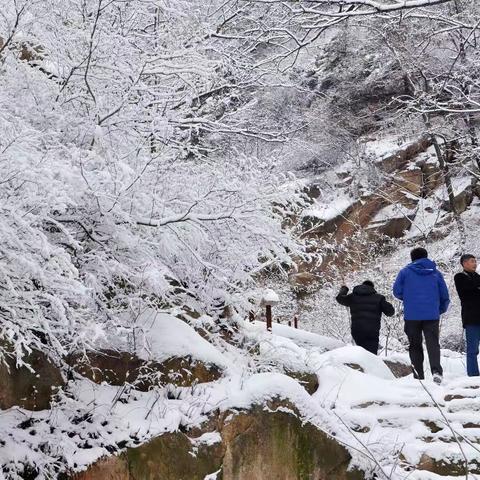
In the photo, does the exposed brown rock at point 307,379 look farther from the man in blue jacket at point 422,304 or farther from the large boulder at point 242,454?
the man in blue jacket at point 422,304

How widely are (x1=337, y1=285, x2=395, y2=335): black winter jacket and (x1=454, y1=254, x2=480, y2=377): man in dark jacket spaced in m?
1.22

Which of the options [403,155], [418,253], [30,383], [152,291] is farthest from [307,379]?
[403,155]

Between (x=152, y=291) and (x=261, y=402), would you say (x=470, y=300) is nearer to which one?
(x=261, y=402)

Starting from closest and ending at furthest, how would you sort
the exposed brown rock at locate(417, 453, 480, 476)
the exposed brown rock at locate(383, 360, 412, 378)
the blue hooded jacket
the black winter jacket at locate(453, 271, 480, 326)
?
the exposed brown rock at locate(417, 453, 480, 476) → the blue hooded jacket → the black winter jacket at locate(453, 271, 480, 326) → the exposed brown rock at locate(383, 360, 412, 378)

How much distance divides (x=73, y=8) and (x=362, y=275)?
45.5ft

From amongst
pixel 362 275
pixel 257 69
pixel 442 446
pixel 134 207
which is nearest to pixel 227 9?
pixel 257 69

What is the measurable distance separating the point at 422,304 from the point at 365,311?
1398mm

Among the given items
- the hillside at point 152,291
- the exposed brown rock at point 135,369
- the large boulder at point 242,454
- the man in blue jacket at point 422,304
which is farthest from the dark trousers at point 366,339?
the exposed brown rock at point 135,369

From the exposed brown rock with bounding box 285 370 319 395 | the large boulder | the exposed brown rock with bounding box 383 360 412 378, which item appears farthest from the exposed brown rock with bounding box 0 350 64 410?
the exposed brown rock with bounding box 383 360 412 378

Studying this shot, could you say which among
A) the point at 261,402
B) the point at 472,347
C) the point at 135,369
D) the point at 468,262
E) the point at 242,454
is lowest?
the point at 242,454

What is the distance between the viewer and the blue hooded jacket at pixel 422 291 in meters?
6.54

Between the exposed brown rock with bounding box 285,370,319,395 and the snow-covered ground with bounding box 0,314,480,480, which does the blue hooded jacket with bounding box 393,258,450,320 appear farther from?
the exposed brown rock with bounding box 285,370,319,395

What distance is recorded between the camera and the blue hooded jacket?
6539 mm

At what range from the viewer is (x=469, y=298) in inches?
264
